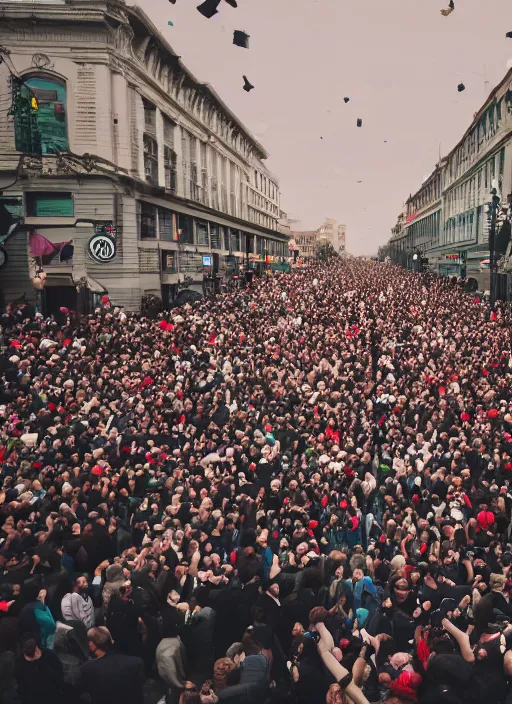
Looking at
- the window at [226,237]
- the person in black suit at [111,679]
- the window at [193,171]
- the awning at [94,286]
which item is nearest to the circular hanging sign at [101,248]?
the awning at [94,286]

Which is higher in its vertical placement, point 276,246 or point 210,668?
point 276,246

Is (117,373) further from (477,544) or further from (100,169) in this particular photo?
(100,169)

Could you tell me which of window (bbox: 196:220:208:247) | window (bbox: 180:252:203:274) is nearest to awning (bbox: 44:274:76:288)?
Answer: window (bbox: 180:252:203:274)

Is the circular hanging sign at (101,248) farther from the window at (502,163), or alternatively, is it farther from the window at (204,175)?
the window at (502,163)

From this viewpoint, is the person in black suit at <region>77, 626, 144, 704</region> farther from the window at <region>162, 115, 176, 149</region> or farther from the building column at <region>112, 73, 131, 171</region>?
the window at <region>162, 115, 176, 149</region>

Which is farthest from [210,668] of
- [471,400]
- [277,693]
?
[471,400]

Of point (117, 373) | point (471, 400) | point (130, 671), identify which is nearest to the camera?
point (130, 671)

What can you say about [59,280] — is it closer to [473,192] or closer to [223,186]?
[223,186]

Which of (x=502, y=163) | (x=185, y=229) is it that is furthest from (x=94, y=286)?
(x=502, y=163)
